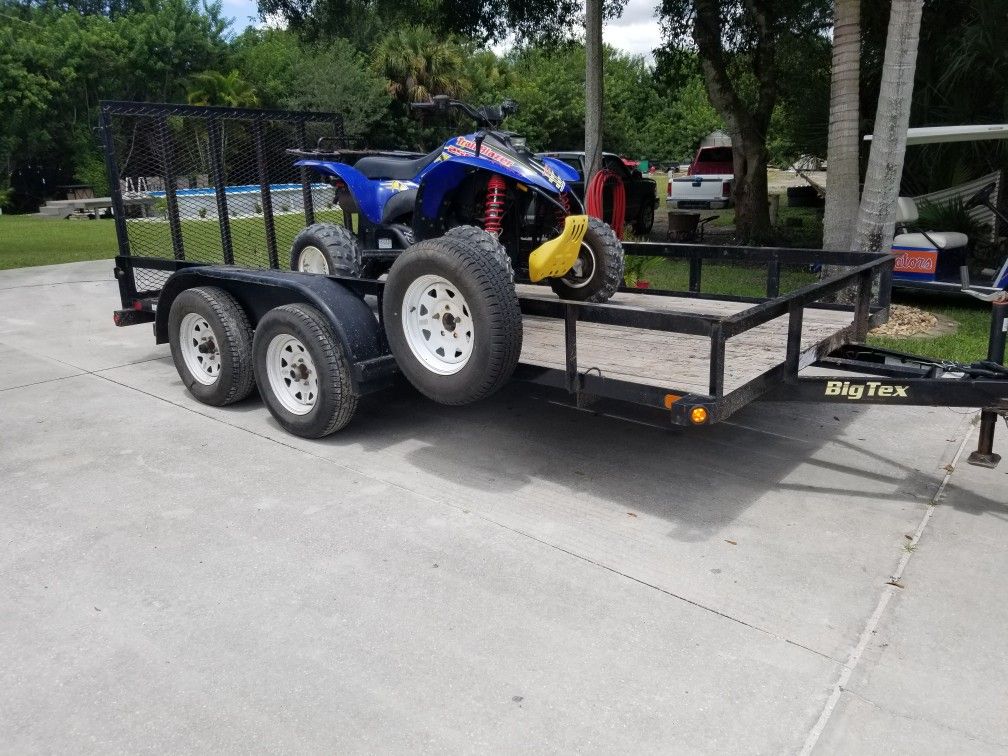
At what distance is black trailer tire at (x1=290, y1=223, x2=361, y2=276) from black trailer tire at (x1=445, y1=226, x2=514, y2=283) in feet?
6.59

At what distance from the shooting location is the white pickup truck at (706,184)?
2253cm

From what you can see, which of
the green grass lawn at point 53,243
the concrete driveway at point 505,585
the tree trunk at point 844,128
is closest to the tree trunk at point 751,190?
the tree trunk at point 844,128

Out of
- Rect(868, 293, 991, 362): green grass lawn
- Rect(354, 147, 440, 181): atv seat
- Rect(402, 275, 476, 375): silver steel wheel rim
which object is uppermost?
Rect(354, 147, 440, 181): atv seat

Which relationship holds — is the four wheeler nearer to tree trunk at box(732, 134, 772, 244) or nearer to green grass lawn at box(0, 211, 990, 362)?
green grass lawn at box(0, 211, 990, 362)

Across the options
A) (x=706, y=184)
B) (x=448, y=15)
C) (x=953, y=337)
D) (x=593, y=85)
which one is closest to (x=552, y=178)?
(x=953, y=337)

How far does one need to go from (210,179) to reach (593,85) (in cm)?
685

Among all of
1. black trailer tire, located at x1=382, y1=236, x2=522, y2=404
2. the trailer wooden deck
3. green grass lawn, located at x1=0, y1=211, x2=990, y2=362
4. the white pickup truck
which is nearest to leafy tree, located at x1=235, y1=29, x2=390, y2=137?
the white pickup truck

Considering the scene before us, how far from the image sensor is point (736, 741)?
2.74 m

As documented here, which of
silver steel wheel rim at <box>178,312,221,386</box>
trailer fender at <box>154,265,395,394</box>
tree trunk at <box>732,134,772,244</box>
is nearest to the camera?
trailer fender at <box>154,265,395,394</box>

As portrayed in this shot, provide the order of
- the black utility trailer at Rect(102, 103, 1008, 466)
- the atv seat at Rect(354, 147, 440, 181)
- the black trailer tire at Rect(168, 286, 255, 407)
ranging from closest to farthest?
the black utility trailer at Rect(102, 103, 1008, 466) → the black trailer tire at Rect(168, 286, 255, 407) → the atv seat at Rect(354, 147, 440, 181)

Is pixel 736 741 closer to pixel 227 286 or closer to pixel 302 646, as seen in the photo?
pixel 302 646

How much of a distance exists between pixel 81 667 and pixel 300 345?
8.37 ft

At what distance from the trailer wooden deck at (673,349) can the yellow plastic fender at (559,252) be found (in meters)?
0.32

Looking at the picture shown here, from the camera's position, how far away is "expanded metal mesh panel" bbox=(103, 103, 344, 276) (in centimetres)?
670
